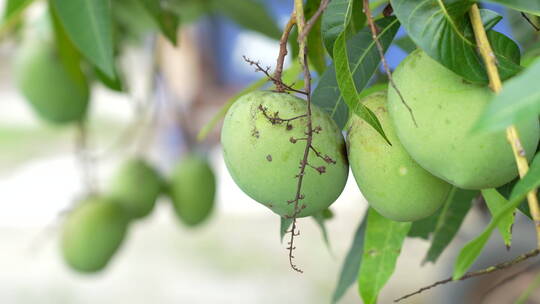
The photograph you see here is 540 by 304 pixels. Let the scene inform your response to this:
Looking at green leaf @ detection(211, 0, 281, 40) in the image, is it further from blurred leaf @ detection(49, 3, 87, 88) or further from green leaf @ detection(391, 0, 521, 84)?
green leaf @ detection(391, 0, 521, 84)

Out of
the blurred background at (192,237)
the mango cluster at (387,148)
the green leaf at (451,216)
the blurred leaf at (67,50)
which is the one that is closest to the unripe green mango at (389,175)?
the mango cluster at (387,148)

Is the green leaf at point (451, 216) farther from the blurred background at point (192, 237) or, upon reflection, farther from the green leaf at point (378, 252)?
the blurred background at point (192, 237)

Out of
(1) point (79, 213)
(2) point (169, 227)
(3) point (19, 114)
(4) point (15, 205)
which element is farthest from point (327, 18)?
(3) point (19, 114)

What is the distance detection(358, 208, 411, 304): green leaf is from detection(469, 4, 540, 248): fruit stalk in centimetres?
21

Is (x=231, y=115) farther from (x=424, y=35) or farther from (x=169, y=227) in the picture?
(x=169, y=227)

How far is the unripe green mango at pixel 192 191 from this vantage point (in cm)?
131

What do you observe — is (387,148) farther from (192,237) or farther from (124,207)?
→ (192,237)

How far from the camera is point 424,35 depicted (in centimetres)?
42

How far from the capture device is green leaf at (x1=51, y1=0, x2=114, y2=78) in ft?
2.11

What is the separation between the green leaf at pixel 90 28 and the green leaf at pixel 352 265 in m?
0.32

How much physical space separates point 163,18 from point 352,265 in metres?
0.34

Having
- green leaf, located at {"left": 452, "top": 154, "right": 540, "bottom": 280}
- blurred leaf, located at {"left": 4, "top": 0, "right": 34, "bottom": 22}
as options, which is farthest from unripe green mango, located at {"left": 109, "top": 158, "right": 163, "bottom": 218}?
green leaf, located at {"left": 452, "top": 154, "right": 540, "bottom": 280}

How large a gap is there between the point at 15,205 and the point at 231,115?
2914 mm

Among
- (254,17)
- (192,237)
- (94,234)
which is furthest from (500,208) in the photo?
(192,237)
